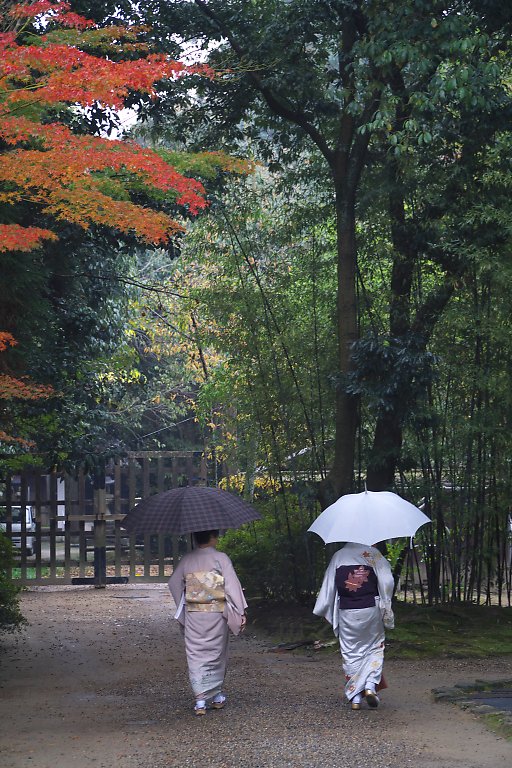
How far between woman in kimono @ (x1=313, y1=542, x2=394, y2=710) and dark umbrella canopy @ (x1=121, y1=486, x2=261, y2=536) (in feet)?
2.25

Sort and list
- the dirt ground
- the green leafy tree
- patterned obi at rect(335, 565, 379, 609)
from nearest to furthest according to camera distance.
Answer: the dirt ground, patterned obi at rect(335, 565, 379, 609), the green leafy tree

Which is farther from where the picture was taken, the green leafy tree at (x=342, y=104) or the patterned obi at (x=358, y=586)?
the green leafy tree at (x=342, y=104)

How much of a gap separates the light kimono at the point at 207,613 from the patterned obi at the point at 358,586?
68 cm

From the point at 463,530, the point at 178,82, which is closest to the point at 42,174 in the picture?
the point at 178,82

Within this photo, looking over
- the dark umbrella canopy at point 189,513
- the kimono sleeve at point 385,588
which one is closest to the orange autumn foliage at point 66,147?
the dark umbrella canopy at point 189,513

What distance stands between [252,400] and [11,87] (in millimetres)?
4837

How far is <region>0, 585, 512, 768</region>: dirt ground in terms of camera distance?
5.32 meters

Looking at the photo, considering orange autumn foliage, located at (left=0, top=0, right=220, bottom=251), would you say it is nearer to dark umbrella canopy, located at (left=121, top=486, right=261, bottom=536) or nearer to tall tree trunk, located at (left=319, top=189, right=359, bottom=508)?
dark umbrella canopy, located at (left=121, top=486, right=261, bottom=536)

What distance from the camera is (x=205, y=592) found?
6.51 m

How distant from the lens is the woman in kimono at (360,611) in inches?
254

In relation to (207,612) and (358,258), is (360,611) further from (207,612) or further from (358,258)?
(358,258)

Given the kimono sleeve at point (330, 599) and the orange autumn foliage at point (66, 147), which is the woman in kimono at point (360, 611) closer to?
the kimono sleeve at point (330, 599)

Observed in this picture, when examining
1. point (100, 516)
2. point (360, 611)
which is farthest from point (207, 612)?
point (100, 516)

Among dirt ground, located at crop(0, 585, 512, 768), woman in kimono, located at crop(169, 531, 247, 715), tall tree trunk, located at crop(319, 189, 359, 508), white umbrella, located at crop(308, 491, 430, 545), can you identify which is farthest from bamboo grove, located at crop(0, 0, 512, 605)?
woman in kimono, located at crop(169, 531, 247, 715)
